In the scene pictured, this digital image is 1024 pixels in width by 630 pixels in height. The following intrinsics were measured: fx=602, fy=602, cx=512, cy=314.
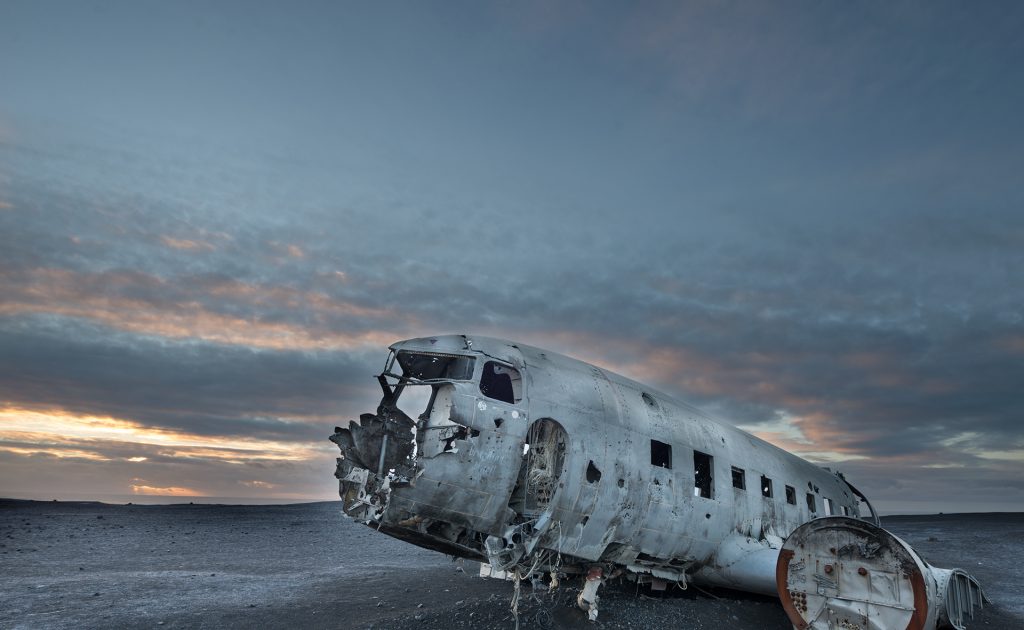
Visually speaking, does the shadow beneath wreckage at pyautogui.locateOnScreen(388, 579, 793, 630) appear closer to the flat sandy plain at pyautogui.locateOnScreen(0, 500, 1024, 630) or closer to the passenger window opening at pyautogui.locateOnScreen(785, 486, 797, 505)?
the flat sandy plain at pyautogui.locateOnScreen(0, 500, 1024, 630)

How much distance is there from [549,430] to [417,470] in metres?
2.94

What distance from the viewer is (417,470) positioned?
32.2 feet

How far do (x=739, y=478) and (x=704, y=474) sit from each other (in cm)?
160

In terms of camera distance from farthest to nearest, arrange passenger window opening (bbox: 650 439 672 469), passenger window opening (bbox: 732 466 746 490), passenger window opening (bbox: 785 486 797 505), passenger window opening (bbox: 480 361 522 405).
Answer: passenger window opening (bbox: 785 486 797 505)
passenger window opening (bbox: 732 466 746 490)
passenger window opening (bbox: 650 439 672 469)
passenger window opening (bbox: 480 361 522 405)

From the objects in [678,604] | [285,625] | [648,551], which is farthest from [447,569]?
[648,551]

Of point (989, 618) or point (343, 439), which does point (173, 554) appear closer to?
point (343, 439)

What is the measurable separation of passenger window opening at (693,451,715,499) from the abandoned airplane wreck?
44cm

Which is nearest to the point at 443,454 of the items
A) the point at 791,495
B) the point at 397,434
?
the point at 397,434

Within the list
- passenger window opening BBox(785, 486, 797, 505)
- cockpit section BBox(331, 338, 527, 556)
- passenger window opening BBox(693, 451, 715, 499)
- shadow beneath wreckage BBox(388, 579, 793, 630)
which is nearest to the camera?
cockpit section BBox(331, 338, 527, 556)

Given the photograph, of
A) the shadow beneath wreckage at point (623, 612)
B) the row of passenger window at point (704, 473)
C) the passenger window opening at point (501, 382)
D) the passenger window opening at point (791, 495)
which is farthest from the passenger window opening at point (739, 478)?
the passenger window opening at point (501, 382)

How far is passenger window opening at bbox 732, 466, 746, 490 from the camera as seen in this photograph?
50.7 feet

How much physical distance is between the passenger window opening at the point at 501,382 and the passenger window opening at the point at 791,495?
11.1 meters

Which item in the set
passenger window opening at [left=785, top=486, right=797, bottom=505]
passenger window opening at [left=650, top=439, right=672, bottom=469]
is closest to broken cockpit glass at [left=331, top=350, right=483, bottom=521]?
passenger window opening at [left=650, top=439, right=672, bottom=469]

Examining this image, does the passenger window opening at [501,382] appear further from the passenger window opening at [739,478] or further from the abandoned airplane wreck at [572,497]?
the passenger window opening at [739,478]
